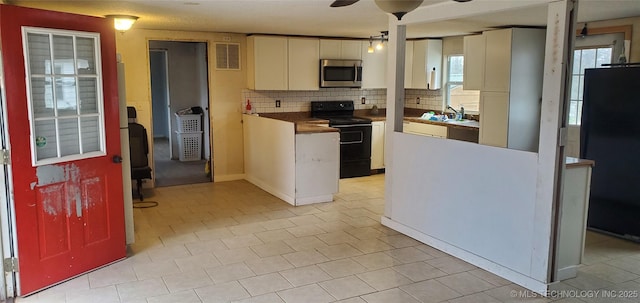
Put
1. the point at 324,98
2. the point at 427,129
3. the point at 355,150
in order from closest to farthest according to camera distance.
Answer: the point at 427,129 → the point at 355,150 → the point at 324,98

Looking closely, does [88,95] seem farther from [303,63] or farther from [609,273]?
[609,273]

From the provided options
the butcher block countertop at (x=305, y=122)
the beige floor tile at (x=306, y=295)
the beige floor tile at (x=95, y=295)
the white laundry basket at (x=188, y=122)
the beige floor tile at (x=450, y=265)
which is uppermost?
the butcher block countertop at (x=305, y=122)

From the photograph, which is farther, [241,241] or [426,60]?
[426,60]

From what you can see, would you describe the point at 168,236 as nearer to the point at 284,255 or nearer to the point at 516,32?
the point at 284,255

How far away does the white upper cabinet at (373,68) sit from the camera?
7.62 metres

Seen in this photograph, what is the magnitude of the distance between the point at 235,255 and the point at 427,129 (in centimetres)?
386

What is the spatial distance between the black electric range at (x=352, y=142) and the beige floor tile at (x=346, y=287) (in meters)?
3.62

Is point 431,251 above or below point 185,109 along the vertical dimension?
below

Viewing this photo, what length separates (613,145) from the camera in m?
4.51

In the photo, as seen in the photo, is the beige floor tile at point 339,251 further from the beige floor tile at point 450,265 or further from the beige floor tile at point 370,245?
the beige floor tile at point 450,265

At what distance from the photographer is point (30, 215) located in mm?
3324

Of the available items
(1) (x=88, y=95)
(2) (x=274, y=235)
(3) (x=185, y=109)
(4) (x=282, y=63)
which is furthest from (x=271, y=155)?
(3) (x=185, y=109)

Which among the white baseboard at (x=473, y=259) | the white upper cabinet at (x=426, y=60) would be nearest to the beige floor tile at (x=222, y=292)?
the white baseboard at (x=473, y=259)

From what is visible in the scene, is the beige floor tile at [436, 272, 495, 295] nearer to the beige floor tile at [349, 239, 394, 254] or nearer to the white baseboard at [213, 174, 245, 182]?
the beige floor tile at [349, 239, 394, 254]
